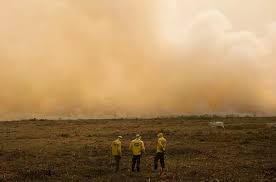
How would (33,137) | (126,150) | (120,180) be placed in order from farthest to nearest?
(33,137) < (126,150) < (120,180)

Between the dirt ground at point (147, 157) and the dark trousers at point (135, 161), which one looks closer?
the dirt ground at point (147, 157)

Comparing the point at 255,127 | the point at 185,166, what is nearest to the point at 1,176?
the point at 185,166

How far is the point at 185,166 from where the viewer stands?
40.0m

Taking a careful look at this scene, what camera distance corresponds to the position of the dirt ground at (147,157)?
1401 inches

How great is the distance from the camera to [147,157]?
152ft

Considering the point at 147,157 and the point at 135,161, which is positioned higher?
the point at 135,161

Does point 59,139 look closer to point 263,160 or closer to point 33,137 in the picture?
point 33,137

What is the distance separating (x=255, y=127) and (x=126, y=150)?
3173 centimetres

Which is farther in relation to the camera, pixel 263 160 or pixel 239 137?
pixel 239 137

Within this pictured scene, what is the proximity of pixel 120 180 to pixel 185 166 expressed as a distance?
8.01 meters

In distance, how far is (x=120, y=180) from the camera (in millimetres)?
33875

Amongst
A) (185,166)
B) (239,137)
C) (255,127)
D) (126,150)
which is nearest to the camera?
(185,166)

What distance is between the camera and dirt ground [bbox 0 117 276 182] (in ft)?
117

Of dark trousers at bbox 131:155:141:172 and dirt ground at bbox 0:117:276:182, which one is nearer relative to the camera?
dirt ground at bbox 0:117:276:182
